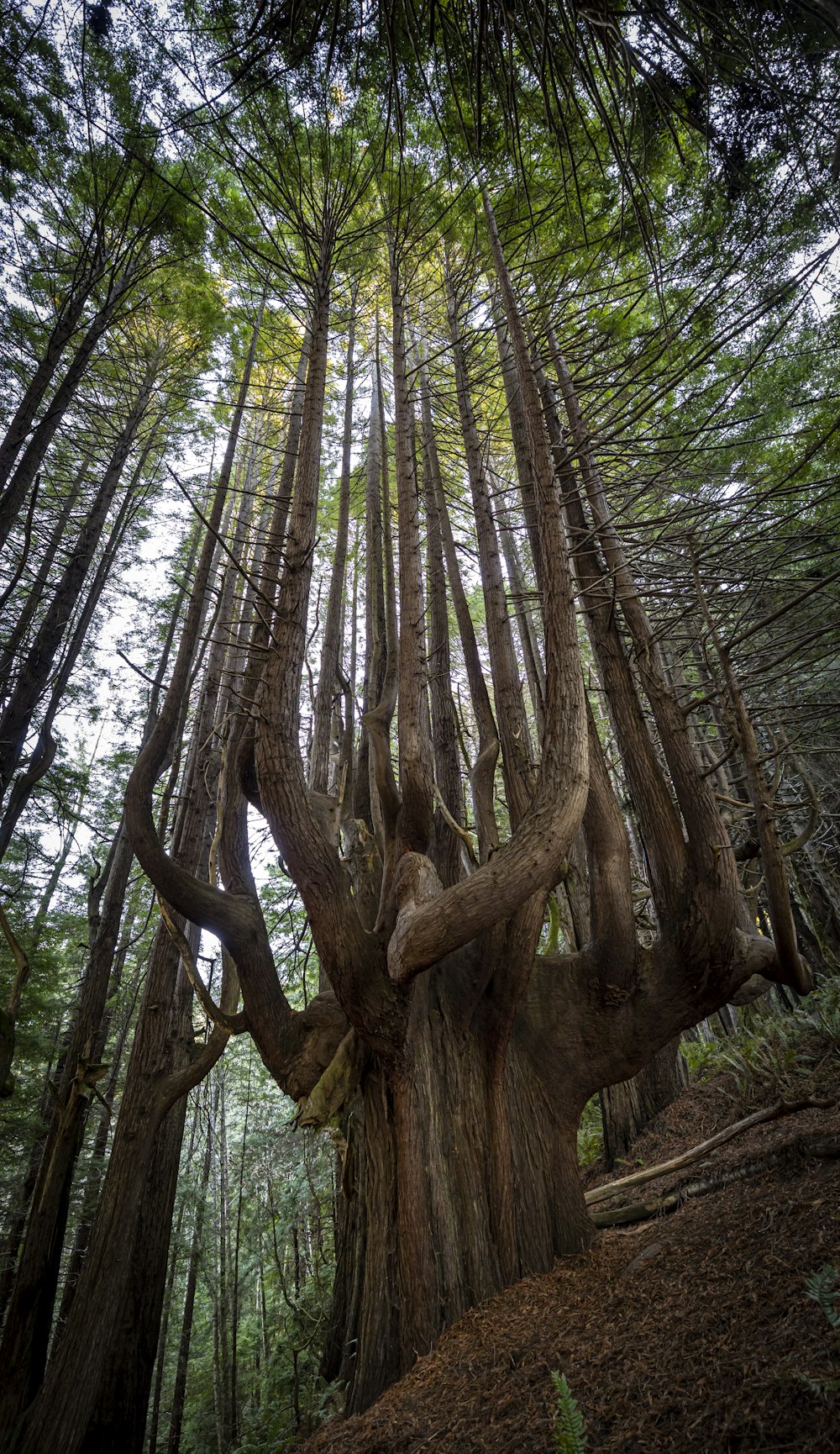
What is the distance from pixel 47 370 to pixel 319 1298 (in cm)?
1002

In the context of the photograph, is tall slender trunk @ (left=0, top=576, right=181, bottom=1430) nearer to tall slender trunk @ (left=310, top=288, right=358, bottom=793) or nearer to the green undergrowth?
tall slender trunk @ (left=310, top=288, right=358, bottom=793)

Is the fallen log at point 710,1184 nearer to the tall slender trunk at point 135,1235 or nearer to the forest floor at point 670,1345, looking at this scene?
the forest floor at point 670,1345

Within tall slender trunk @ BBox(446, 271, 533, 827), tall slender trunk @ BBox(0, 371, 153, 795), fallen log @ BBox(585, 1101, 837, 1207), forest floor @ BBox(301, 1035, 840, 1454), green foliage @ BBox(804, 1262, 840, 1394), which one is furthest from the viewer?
tall slender trunk @ BBox(0, 371, 153, 795)

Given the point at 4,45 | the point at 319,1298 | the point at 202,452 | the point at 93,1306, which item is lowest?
the point at 319,1298

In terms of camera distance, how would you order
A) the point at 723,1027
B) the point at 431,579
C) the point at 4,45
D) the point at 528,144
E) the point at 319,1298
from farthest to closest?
the point at 723,1027
the point at 319,1298
the point at 431,579
the point at 4,45
the point at 528,144

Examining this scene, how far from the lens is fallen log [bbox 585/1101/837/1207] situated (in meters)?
4.30

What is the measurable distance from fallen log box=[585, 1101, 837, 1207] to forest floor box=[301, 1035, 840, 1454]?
0.60 meters

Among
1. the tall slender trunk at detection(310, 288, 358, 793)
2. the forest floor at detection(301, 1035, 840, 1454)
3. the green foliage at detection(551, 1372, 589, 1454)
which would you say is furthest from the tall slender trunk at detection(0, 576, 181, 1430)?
the green foliage at detection(551, 1372, 589, 1454)

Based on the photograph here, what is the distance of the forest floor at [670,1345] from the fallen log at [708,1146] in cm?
60

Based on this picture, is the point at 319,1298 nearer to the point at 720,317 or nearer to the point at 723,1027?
the point at 723,1027

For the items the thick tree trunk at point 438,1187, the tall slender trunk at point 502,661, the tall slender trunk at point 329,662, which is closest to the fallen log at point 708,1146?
the thick tree trunk at point 438,1187

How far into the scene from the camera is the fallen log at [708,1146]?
14.1 ft

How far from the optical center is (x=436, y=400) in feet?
22.8

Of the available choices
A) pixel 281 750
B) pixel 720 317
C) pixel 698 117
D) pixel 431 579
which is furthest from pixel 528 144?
pixel 281 750
